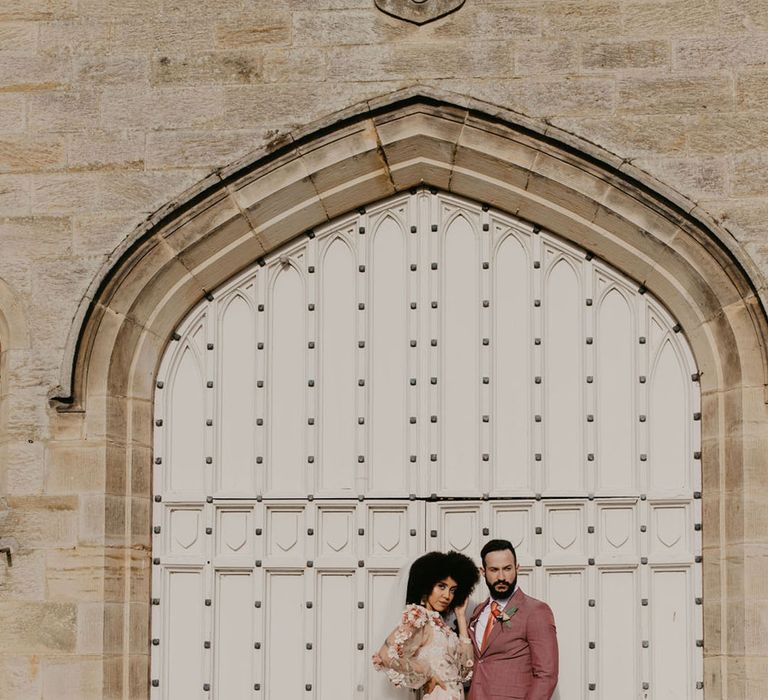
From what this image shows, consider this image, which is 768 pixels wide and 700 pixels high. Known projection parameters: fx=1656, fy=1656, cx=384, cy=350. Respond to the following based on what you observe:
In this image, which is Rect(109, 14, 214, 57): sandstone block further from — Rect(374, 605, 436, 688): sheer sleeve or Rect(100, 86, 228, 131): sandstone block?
Rect(374, 605, 436, 688): sheer sleeve

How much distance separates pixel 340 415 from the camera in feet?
27.0

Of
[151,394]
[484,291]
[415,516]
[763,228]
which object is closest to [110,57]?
[151,394]

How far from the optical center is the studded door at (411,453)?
26.2 feet

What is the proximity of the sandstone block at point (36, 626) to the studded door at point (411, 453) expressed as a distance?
501mm

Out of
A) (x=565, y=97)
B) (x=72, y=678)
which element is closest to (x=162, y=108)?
(x=565, y=97)

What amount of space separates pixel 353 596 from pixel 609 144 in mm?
2514

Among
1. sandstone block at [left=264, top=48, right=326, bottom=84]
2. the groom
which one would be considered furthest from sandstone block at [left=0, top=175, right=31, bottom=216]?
the groom

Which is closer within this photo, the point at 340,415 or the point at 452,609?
the point at 452,609

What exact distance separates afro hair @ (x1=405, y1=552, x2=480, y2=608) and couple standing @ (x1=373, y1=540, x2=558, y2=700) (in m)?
0.12

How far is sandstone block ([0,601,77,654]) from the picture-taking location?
7.85 m

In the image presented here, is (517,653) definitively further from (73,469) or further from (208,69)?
(208,69)

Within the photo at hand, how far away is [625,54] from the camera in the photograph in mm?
7930

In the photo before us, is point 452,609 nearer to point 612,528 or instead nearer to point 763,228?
point 612,528

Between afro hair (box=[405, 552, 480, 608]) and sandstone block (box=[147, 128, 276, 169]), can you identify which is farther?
sandstone block (box=[147, 128, 276, 169])
